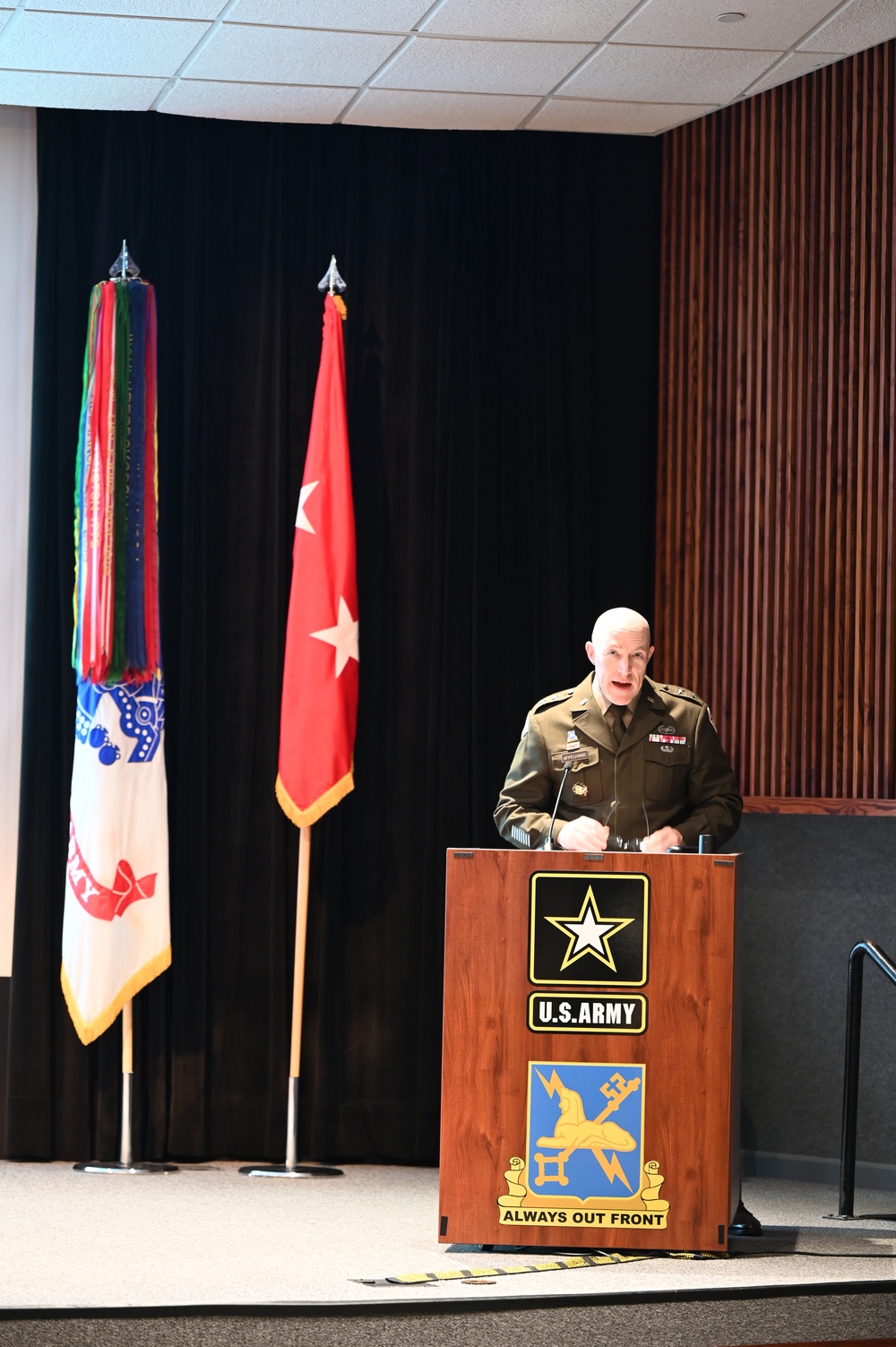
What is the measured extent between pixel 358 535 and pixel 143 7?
70.9 inches

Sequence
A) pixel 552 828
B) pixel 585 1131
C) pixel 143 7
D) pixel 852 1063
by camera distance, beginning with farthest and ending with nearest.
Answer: pixel 143 7
pixel 852 1063
pixel 552 828
pixel 585 1131

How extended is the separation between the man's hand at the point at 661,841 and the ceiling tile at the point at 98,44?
111 inches

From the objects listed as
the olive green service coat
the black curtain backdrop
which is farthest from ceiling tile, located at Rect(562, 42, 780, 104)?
the olive green service coat

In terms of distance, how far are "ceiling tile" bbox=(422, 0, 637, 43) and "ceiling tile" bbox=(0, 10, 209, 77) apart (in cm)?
75

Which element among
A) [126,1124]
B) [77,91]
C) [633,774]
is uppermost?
[77,91]

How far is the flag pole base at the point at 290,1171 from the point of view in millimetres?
5156

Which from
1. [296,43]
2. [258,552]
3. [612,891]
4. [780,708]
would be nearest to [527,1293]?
[612,891]

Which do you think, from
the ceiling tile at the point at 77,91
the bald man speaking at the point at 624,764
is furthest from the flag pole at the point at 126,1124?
the ceiling tile at the point at 77,91

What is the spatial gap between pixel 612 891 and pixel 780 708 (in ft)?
5.77

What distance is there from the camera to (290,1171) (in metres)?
5.19

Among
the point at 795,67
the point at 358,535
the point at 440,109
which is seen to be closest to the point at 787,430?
the point at 795,67

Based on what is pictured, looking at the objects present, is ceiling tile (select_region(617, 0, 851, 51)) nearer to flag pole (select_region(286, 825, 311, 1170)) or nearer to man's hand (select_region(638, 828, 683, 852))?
man's hand (select_region(638, 828, 683, 852))

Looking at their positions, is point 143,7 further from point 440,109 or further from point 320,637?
point 320,637

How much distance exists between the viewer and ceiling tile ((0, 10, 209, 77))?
4.95 meters
